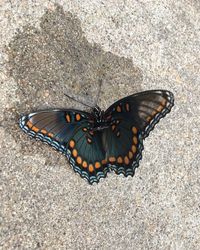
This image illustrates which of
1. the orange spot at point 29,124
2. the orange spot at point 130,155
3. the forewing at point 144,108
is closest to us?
the orange spot at point 29,124

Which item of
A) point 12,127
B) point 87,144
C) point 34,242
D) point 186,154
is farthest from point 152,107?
point 34,242

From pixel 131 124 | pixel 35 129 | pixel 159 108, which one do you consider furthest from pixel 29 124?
pixel 159 108

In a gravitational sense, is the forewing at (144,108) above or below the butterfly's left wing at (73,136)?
above

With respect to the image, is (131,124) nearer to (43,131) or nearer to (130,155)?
(130,155)

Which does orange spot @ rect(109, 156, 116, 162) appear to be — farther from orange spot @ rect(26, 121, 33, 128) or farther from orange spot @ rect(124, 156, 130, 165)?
orange spot @ rect(26, 121, 33, 128)

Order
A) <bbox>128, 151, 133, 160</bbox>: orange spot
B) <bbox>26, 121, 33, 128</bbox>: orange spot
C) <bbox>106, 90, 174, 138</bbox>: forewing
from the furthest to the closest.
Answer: <bbox>128, 151, 133, 160</bbox>: orange spot < <bbox>106, 90, 174, 138</bbox>: forewing < <bbox>26, 121, 33, 128</bbox>: orange spot

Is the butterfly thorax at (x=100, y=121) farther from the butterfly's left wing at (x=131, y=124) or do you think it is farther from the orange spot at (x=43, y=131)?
the orange spot at (x=43, y=131)

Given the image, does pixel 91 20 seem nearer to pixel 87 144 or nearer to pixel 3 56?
pixel 3 56

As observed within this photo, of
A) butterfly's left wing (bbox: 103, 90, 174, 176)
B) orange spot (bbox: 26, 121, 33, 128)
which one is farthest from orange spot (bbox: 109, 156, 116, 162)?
orange spot (bbox: 26, 121, 33, 128)

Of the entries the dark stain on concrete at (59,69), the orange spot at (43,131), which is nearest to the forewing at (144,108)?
the dark stain on concrete at (59,69)
